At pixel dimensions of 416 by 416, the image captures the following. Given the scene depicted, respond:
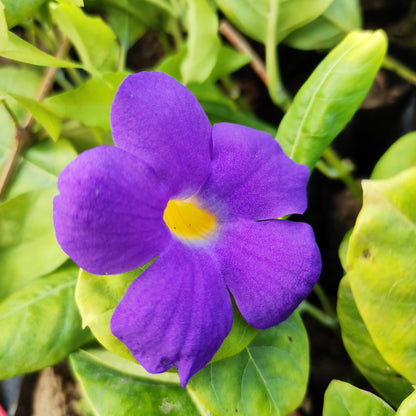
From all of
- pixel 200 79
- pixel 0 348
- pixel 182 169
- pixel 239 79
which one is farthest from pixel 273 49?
pixel 0 348

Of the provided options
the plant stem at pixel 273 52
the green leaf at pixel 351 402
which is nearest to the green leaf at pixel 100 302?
the green leaf at pixel 351 402

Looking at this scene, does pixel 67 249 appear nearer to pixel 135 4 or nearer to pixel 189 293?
pixel 189 293

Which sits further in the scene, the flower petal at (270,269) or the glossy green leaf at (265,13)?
the glossy green leaf at (265,13)

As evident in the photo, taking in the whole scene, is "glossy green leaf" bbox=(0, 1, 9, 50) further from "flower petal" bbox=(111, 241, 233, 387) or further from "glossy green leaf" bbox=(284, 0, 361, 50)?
"glossy green leaf" bbox=(284, 0, 361, 50)

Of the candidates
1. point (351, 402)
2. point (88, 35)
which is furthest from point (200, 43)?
point (351, 402)

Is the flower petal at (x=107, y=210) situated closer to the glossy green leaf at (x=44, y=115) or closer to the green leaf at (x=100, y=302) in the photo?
the green leaf at (x=100, y=302)

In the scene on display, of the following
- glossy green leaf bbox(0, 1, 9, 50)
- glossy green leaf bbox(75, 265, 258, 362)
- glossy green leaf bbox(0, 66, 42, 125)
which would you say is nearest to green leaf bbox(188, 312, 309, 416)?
glossy green leaf bbox(75, 265, 258, 362)

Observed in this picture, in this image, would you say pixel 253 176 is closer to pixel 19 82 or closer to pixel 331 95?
pixel 331 95
